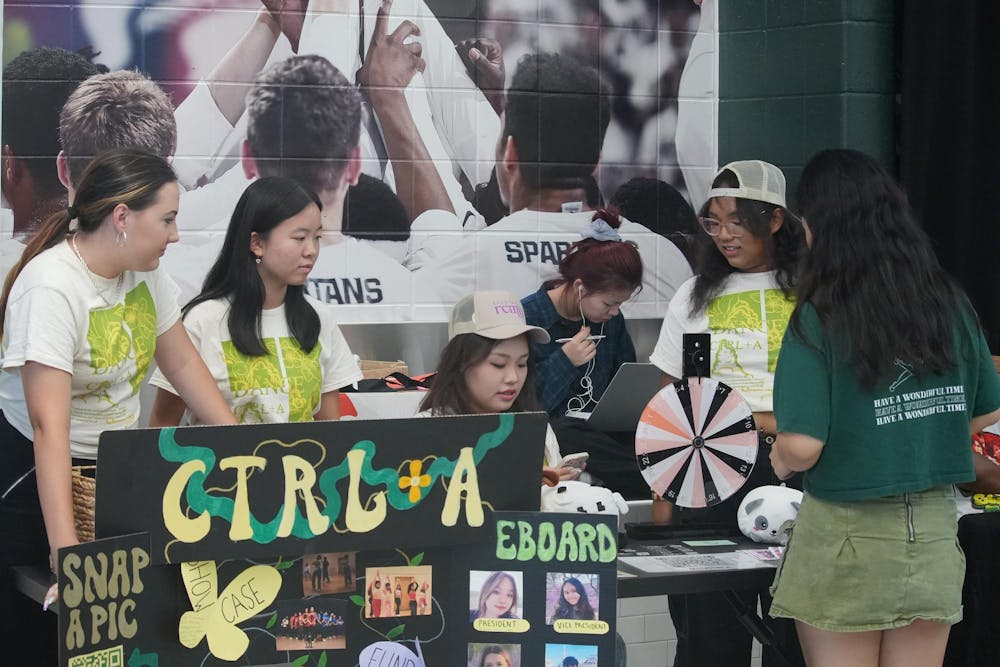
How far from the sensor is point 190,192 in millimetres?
4105

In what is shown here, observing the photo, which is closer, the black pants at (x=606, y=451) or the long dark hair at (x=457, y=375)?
the long dark hair at (x=457, y=375)

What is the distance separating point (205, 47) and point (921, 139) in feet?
→ 7.92

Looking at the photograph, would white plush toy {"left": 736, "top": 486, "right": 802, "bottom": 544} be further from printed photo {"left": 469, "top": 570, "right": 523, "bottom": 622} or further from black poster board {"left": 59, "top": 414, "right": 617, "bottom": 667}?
printed photo {"left": 469, "top": 570, "right": 523, "bottom": 622}

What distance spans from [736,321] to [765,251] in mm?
217

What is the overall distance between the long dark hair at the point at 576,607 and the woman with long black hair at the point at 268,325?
77 cm

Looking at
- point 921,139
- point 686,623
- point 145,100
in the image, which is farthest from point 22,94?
point 921,139

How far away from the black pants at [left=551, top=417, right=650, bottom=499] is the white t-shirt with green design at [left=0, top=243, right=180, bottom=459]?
1.45 metres

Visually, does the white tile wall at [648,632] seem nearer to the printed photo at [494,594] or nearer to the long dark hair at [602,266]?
the long dark hair at [602,266]

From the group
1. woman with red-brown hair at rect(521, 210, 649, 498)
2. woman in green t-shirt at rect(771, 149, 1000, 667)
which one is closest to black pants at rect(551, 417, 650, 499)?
woman with red-brown hair at rect(521, 210, 649, 498)

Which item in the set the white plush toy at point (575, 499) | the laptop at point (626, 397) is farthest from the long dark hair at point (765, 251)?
the white plush toy at point (575, 499)

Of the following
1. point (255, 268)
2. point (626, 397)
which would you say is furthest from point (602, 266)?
point (255, 268)

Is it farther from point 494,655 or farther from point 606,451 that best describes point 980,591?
point 494,655

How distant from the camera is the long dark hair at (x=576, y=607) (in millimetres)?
2121

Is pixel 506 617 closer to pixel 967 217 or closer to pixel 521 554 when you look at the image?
pixel 521 554
